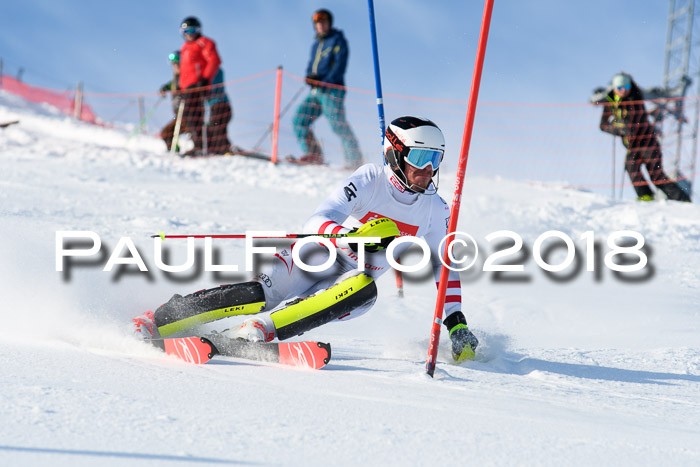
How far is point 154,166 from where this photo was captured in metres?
10.8

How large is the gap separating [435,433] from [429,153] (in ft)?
6.30

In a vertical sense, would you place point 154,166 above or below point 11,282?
above

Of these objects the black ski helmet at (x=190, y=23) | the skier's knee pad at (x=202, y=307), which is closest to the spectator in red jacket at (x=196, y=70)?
the black ski helmet at (x=190, y=23)

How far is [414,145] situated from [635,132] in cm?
885

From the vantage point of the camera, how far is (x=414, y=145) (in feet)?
12.2

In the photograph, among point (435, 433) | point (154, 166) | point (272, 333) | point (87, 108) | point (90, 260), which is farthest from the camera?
point (87, 108)

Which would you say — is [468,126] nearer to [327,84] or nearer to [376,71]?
[376,71]

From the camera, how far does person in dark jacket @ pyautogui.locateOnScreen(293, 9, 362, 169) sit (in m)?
10.7

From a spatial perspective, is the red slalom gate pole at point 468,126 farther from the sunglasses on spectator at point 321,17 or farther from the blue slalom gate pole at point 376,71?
the sunglasses on spectator at point 321,17

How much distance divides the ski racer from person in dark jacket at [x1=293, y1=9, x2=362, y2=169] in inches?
276

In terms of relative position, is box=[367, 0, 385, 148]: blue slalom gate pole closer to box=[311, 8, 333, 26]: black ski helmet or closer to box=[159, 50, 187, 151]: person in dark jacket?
box=[311, 8, 333, 26]: black ski helmet

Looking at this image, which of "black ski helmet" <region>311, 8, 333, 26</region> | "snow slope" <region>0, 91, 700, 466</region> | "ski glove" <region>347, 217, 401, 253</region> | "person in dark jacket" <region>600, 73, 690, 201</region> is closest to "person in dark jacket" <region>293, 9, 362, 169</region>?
"black ski helmet" <region>311, 8, 333, 26</region>

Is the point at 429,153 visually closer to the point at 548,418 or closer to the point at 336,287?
the point at 336,287

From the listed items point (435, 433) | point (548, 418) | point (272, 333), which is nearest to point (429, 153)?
point (272, 333)
